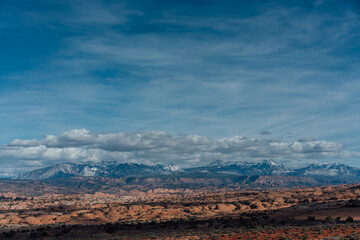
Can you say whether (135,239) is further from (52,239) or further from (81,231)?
(81,231)

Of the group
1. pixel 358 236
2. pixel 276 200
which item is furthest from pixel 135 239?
pixel 276 200

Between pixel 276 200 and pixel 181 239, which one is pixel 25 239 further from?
pixel 276 200

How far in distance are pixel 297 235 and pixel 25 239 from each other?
156 ft

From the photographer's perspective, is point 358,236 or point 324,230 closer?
point 358,236

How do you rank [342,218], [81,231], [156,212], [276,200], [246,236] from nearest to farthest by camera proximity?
[246,236] → [342,218] → [81,231] → [156,212] → [276,200]

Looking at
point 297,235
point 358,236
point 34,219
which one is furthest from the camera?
point 34,219

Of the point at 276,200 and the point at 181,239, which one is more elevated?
the point at 181,239

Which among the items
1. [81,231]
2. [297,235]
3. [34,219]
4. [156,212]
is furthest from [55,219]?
[297,235]

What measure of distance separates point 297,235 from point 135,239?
23.2 m

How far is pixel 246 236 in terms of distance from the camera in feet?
141

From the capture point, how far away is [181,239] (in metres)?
44.7

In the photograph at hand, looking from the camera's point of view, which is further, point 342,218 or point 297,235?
point 342,218

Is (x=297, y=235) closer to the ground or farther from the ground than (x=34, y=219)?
farther from the ground

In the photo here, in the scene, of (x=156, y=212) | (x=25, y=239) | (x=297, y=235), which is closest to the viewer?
(x=297, y=235)
